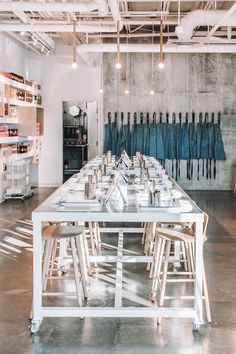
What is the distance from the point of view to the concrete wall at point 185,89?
12305mm

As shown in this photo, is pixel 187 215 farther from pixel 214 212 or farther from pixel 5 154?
pixel 5 154

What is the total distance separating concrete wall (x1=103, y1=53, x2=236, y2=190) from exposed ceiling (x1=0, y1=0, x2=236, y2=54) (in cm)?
65

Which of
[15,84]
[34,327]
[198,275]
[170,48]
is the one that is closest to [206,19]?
[170,48]

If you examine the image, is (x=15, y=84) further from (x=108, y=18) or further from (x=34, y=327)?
(x=34, y=327)

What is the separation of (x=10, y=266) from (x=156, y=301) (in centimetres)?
187

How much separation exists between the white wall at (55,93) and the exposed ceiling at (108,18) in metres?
0.52

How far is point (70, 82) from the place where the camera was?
42.7 ft

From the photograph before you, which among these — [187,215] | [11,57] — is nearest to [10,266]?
[187,215]

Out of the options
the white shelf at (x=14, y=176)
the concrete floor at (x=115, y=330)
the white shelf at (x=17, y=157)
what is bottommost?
the concrete floor at (x=115, y=330)

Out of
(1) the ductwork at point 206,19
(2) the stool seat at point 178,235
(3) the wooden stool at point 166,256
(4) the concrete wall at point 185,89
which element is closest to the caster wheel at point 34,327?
(3) the wooden stool at point 166,256

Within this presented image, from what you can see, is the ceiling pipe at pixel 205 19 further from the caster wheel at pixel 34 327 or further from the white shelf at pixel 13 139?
the caster wheel at pixel 34 327

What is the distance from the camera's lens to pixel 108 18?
10008 millimetres

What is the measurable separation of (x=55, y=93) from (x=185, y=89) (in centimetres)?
317

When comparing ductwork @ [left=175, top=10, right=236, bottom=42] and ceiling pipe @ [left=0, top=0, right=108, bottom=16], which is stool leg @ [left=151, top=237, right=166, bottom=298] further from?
ductwork @ [left=175, top=10, right=236, bottom=42]
